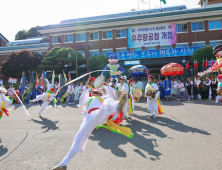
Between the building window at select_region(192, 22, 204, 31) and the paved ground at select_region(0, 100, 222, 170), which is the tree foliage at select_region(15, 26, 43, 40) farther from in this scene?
the paved ground at select_region(0, 100, 222, 170)

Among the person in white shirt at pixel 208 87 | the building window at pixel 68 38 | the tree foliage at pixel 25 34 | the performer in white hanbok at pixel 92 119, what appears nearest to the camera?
the performer in white hanbok at pixel 92 119

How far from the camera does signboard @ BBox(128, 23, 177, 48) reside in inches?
1013

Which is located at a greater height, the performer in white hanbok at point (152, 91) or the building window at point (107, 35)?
the building window at point (107, 35)

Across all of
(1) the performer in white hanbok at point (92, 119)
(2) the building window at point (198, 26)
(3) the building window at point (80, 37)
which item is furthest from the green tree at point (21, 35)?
(1) the performer in white hanbok at point (92, 119)

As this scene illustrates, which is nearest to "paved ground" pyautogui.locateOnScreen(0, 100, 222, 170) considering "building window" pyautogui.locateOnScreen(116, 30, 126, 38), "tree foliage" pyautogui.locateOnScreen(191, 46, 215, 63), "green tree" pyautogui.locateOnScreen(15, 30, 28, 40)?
"tree foliage" pyautogui.locateOnScreen(191, 46, 215, 63)

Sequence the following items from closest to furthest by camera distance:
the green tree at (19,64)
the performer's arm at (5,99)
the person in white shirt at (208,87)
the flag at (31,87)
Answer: the performer's arm at (5,99)
the person in white shirt at (208,87)
the flag at (31,87)
the green tree at (19,64)

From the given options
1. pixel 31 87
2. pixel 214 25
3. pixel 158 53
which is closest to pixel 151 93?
pixel 31 87

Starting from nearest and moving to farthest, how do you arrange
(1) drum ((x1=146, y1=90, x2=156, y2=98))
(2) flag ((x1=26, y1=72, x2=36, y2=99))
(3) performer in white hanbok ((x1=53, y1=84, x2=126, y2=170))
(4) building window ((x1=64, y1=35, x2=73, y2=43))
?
1. (3) performer in white hanbok ((x1=53, y1=84, x2=126, y2=170))
2. (1) drum ((x1=146, y1=90, x2=156, y2=98))
3. (2) flag ((x1=26, y1=72, x2=36, y2=99))
4. (4) building window ((x1=64, y1=35, x2=73, y2=43))

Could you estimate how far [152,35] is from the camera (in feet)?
86.4

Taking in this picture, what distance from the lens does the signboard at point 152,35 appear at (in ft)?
84.4

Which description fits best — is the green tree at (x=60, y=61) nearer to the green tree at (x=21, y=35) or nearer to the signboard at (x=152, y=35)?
the signboard at (x=152, y=35)

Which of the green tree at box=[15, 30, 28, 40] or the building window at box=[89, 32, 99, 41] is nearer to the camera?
the building window at box=[89, 32, 99, 41]

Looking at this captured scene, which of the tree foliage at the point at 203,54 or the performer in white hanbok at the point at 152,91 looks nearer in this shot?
the performer in white hanbok at the point at 152,91

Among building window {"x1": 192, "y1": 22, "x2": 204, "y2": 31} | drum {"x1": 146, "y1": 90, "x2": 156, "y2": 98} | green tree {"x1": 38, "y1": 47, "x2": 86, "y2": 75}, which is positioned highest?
building window {"x1": 192, "y1": 22, "x2": 204, "y2": 31}
